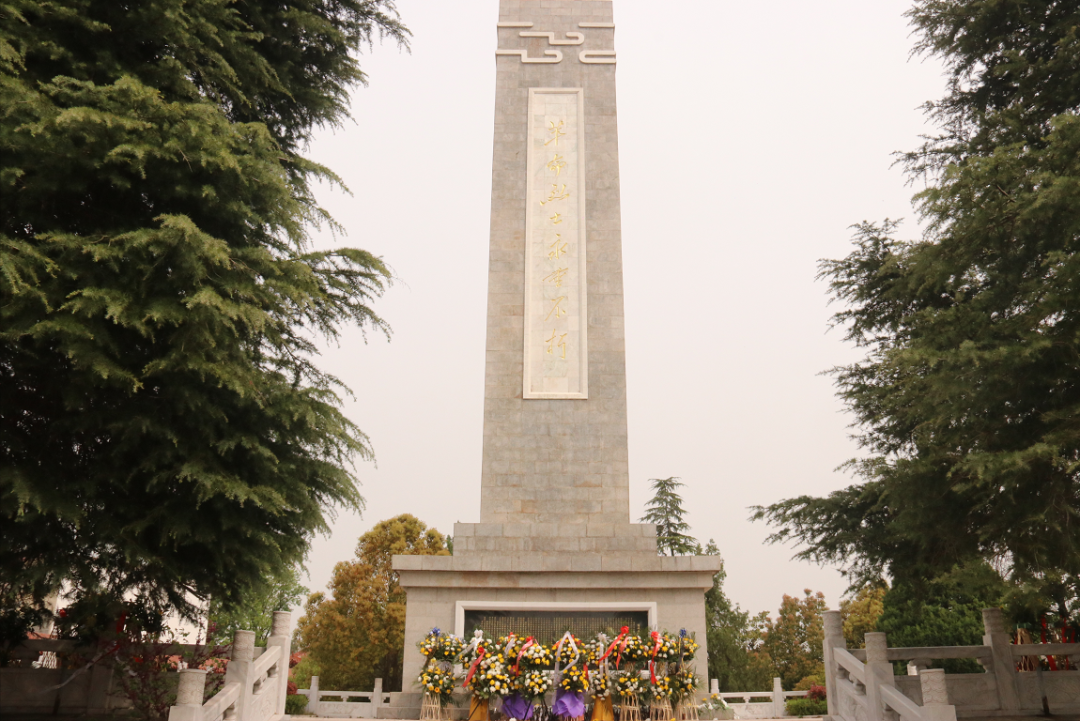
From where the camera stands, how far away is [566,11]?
14.6 metres

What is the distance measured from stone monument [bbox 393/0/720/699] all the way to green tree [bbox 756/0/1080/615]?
348cm

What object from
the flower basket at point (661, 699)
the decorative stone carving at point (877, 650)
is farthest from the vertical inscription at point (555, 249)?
the decorative stone carving at point (877, 650)

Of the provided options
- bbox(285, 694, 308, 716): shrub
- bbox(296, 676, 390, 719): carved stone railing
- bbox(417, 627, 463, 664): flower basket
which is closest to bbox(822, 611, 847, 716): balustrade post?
bbox(417, 627, 463, 664): flower basket

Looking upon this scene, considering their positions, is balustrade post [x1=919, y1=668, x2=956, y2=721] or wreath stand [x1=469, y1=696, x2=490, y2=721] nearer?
balustrade post [x1=919, y1=668, x2=956, y2=721]

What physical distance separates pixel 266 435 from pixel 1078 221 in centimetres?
654

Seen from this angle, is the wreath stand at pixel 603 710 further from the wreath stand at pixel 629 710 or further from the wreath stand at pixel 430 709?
the wreath stand at pixel 430 709

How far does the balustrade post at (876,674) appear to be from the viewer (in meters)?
7.41

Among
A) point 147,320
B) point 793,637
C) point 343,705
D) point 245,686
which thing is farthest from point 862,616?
point 147,320

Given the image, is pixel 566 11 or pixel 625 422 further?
pixel 566 11

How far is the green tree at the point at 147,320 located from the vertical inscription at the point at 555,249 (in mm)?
4975

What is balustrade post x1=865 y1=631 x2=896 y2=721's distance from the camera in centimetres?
741

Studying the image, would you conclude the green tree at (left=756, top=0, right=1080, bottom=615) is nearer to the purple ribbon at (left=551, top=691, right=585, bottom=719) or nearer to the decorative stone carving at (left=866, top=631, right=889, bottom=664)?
the decorative stone carving at (left=866, top=631, right=889, bottom=664)

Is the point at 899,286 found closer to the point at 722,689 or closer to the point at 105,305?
the point at 105,305

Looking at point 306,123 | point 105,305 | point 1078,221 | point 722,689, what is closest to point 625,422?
point 306,123
